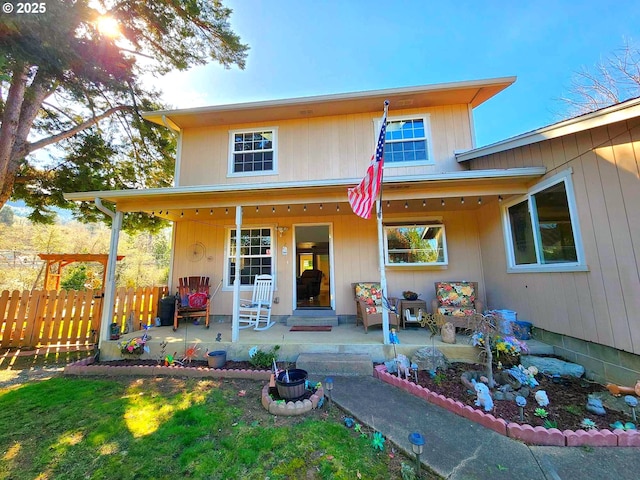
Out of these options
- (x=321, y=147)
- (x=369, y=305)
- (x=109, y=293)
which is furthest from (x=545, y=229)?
(x=109, y=293)

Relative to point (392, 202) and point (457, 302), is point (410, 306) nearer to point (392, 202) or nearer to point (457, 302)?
point (457, 302)

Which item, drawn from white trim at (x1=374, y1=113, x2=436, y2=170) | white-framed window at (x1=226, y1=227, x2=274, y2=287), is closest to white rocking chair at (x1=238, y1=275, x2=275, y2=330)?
white-framed window at (x1=226, y1=227, x2=274, y2=287)

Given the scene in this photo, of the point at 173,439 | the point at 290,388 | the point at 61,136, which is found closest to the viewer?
the point at 173,439

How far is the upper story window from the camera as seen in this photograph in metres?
6.09

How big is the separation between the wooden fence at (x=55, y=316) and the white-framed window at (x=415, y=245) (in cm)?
575

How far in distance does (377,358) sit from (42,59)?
6951 mm

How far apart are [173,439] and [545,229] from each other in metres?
5.52

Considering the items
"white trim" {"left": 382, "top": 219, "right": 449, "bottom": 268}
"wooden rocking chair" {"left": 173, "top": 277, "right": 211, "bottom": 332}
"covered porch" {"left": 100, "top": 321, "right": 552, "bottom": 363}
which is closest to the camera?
"covered porch" {"left": 100, "top": 321, "right": 552, "bottom": 363}

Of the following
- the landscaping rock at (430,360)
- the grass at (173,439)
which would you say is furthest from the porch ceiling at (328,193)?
the grass at (173,439)

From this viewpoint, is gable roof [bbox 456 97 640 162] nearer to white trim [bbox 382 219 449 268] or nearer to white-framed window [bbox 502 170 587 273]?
white-framed window [bbox 502 170 587 273]

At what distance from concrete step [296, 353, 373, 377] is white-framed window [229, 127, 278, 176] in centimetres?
447

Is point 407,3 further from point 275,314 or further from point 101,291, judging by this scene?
point 101,291

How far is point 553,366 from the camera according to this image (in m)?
3.46

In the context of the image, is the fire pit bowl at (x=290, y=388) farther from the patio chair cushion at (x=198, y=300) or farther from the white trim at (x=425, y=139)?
the white trim at (x=425, y=139)
